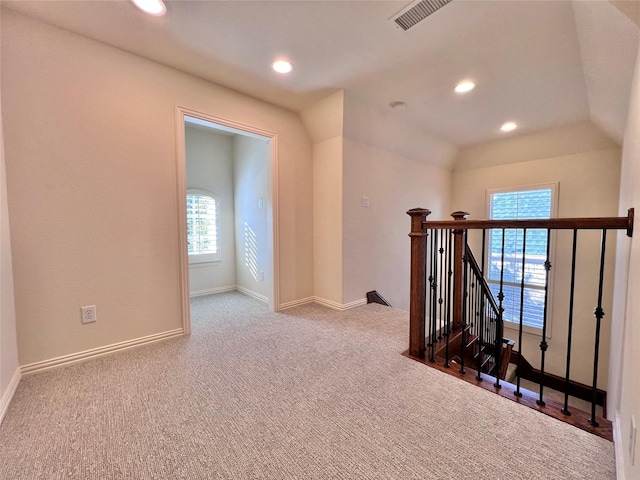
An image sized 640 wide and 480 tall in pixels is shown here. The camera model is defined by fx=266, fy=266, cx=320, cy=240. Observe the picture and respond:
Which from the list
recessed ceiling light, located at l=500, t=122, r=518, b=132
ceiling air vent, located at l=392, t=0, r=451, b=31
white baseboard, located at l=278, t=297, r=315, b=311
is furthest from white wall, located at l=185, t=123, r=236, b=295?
recessed ceiling light, located at l=500, t=122, r=518, b=132

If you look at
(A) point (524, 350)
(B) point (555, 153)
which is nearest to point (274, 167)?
(B) point (555, 153)

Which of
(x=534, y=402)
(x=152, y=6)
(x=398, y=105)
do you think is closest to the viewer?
(x=534, y=402)

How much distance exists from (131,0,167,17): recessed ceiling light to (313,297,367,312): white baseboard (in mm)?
2908

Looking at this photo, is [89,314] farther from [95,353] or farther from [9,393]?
[9,393]

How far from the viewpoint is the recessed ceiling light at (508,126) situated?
3.52 metres

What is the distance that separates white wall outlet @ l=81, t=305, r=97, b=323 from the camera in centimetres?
197

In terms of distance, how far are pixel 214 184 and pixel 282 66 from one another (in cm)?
231

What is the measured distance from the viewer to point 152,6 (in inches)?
64.9

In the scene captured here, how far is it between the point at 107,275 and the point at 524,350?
5.77m

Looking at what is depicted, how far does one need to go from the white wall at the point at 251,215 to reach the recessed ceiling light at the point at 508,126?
10.5 ft

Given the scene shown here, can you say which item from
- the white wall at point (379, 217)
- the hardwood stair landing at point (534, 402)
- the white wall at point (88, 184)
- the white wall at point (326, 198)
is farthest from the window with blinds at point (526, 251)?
the white wall at point (88, 184)

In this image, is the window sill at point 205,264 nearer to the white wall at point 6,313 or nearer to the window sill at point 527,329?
the white wall at point 6,313

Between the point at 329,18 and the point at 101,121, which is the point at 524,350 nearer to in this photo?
the point at 329,18

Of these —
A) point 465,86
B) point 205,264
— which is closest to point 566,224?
point 465,86
